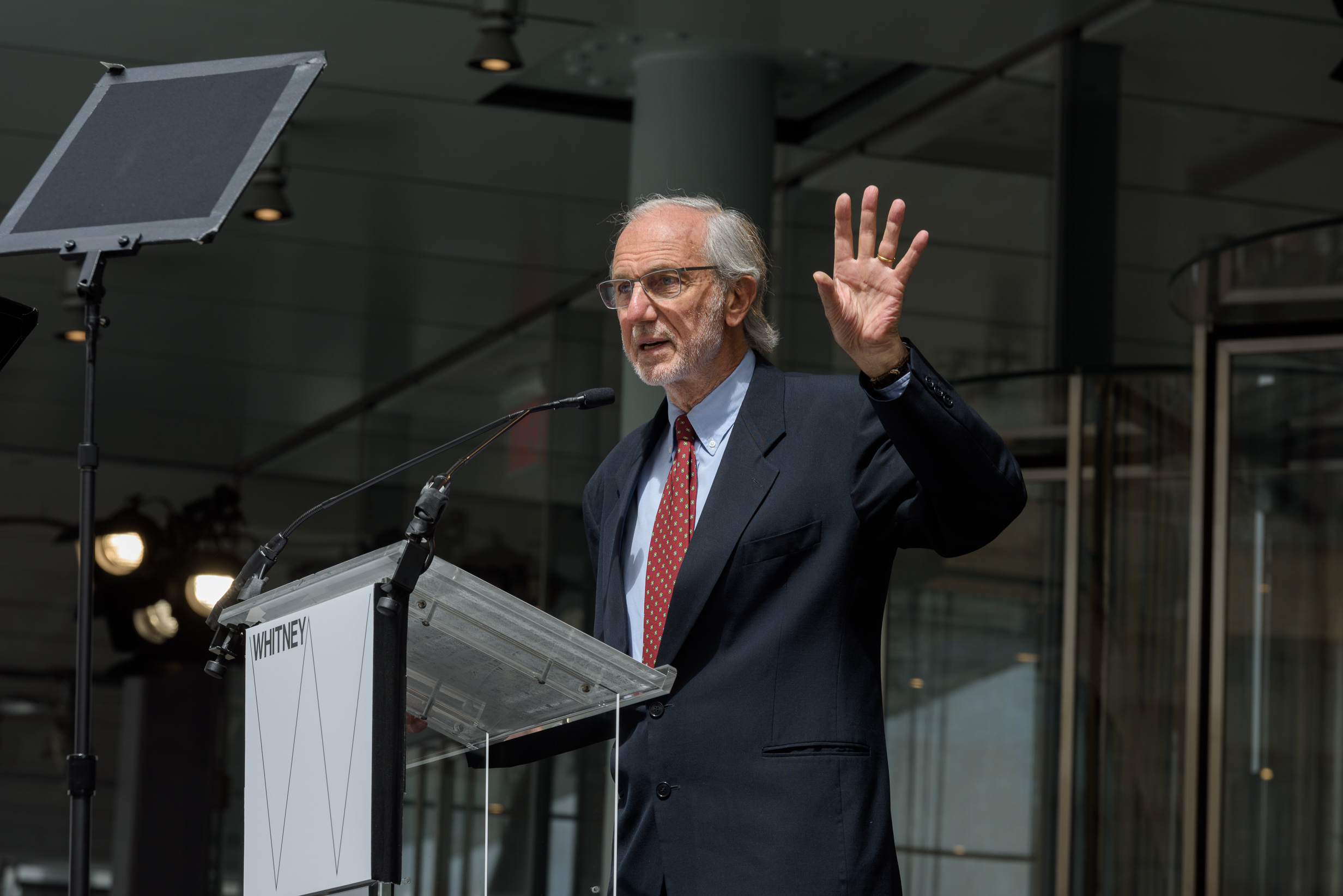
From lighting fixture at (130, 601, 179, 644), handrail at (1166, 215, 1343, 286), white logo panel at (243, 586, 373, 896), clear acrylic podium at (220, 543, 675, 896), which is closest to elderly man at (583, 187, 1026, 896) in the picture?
clear acrylic podium at (220, 543, 675, 896)

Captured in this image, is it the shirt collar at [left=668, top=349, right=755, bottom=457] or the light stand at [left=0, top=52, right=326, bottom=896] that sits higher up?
the light stand at [left=0, top=52, right=326, bottom=896]

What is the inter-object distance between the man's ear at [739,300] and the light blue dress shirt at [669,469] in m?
0.06

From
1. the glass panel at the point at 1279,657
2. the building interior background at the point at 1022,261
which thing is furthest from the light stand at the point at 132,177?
the glass panel at the point at 1279,657

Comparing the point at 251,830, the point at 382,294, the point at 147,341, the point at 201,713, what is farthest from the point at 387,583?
the point at 201,713

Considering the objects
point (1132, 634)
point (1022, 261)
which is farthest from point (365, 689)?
point (1022, 261)

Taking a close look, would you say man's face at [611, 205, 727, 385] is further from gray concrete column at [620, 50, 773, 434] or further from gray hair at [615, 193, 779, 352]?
gray concrete column at [620, 50, 773, 434]

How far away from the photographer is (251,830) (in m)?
1.95

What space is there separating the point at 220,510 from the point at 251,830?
346 inches

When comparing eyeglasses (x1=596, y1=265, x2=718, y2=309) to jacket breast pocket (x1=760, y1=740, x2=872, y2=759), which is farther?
eyeglasses (x1=596, y1=265, x2=718, y2=309)

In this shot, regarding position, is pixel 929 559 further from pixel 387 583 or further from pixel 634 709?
pixel 387 583

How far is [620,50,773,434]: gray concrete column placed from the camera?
199 inches

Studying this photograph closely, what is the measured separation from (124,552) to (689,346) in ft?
24.4

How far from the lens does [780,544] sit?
2100 mm

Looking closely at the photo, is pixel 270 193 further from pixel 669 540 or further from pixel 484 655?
pixel 484 655
